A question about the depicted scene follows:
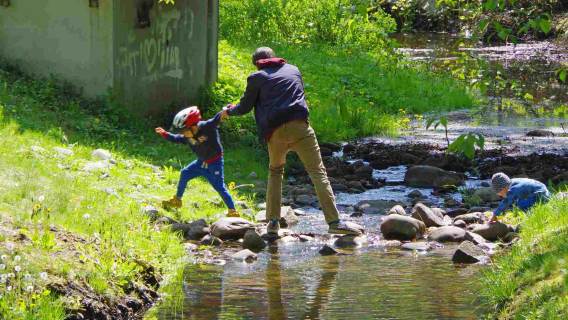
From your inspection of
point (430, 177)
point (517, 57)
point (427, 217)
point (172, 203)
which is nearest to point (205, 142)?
point (172, 203)

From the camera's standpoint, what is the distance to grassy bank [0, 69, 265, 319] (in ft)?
22.5

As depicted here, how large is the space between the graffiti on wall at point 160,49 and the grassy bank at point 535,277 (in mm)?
7023

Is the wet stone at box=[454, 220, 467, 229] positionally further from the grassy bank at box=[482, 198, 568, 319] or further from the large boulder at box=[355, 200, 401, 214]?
the grassy bank at box=[482, 198, 568, 319]

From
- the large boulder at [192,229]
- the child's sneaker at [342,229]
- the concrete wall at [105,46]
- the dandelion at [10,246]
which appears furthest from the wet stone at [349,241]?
the concrete wall at [105,46]

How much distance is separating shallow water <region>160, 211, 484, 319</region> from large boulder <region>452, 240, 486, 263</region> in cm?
10

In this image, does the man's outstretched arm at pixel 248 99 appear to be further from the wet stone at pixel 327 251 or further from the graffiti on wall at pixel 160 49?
the graffiti on wall at pixel 160 49

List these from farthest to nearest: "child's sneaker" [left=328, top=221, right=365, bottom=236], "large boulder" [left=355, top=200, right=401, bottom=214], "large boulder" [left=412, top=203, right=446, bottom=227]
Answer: "large boulder" [left=355, top=200, right=401, bottom=214] < "large boulder" [left=412, top=203, right=446, bottom=227] < "child's sneaker" [left=328, top=221, right=365, bottom=236]

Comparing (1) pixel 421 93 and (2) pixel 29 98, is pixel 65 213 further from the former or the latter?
(1) pixel 421 93

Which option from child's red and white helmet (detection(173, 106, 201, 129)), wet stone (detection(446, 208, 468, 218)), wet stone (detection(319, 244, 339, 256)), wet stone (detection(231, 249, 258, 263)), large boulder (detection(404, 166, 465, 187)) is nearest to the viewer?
wet stone (detection(231, 249, 258, 263))

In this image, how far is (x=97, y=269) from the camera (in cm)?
736

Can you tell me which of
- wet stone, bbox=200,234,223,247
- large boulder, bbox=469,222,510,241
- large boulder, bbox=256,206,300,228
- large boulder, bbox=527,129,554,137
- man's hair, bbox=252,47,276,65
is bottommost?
large boulder, bbox=527,129,554,137

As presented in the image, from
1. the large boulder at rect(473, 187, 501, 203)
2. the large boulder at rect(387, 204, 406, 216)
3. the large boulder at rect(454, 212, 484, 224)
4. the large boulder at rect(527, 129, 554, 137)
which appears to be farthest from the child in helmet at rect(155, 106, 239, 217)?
the large boulder at rect(527, 129, 554, 137)

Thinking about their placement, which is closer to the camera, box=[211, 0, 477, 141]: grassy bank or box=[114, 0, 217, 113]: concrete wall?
box=[114, 0, 217, 113]: concrete wall

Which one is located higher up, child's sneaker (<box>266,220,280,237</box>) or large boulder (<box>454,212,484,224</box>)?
child's sneaker (<box>266,220,280,237</box>)
